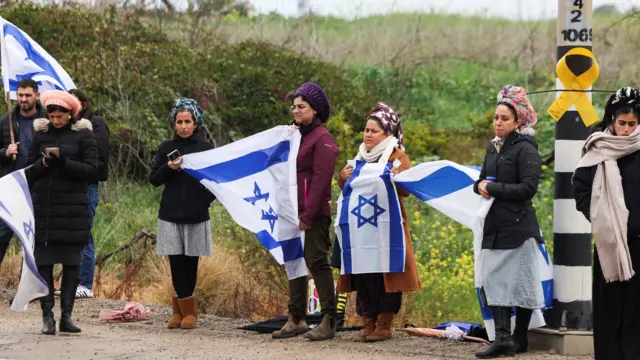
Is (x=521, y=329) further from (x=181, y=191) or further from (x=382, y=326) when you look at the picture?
(x=181, y=191)

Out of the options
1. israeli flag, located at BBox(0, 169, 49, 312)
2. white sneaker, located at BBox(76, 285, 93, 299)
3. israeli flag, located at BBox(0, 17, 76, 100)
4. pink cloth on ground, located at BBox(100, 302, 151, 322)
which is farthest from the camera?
white sneaker, located at BBox(76, 285, 93, 299)

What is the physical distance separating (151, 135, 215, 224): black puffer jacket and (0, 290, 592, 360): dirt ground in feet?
3.17

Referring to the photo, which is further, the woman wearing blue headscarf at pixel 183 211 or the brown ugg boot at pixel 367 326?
the woman wearing blue headscarf at pixel 183 211

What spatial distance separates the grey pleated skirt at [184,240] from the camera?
1147 centimetres

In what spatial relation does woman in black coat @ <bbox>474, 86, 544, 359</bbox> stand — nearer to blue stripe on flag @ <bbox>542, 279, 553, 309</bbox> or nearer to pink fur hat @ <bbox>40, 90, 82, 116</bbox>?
blue stripe on flag @ <bbox>542, 279, 553, 309</bbox>

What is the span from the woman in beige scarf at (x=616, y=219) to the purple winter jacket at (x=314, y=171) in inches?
93.1

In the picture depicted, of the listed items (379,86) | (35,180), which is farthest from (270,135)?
(379,86)

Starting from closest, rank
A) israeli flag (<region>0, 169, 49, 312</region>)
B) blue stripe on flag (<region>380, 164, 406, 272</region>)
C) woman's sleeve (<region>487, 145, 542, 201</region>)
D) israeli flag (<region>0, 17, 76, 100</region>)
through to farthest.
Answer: woman's sleeve (<region>487, 145, 542, 201</region>) < blue stripe on flag (<region>380, 164, 406, 272</region>) < israeli flag (<region>0, 169, 49, 312</region>) < israeli flag (<region>0, 17, 76, 100</region>)

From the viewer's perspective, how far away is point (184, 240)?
11484 mm

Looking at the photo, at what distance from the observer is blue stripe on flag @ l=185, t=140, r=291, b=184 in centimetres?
1151

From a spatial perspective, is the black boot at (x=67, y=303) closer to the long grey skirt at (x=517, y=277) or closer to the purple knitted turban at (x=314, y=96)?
the purple knitted turban at (x=314, y=96)

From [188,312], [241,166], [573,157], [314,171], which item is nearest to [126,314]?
[188,312]

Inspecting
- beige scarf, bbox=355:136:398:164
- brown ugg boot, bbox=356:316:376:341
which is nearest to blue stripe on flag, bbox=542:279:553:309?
brown ugg boot, bbox=356:316:376:341

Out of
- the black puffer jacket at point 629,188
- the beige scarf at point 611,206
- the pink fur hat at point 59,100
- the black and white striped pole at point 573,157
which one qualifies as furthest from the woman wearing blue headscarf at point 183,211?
the beige scarf at point 611,206
